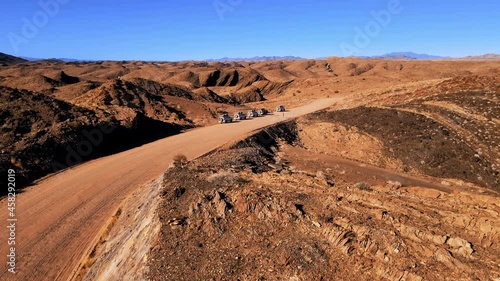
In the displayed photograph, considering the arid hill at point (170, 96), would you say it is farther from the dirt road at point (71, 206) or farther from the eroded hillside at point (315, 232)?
the eroded hillside at point (315, 232)

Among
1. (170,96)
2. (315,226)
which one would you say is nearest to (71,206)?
(315,226)

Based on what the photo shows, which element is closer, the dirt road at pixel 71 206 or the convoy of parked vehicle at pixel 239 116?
the dirt road at pixel 71 206

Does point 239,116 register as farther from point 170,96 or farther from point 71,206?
point 71,206

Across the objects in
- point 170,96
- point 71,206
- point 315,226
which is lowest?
point 71,206

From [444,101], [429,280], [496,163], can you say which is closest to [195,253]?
[429,280]

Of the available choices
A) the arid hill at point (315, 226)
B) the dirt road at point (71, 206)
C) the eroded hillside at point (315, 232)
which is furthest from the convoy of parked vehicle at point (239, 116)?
the eroded hillside at point (315, 232)

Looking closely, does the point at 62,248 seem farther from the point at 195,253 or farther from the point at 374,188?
the point at 374,188

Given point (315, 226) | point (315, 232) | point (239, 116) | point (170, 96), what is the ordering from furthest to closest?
point (170, 96)
point (239, 116)
point (315, 226)
point (315, 232)

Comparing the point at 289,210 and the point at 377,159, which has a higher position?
the point at 289,210

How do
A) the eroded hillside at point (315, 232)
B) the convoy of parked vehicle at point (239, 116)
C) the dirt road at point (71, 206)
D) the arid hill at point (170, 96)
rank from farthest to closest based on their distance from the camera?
1. the convoy of parked vehicle at point (239, 116)
2. the arid hill at point (170, 96)
3. the dirt road at point (71, 206)
4. the eroded hillside at point (315, 232)
